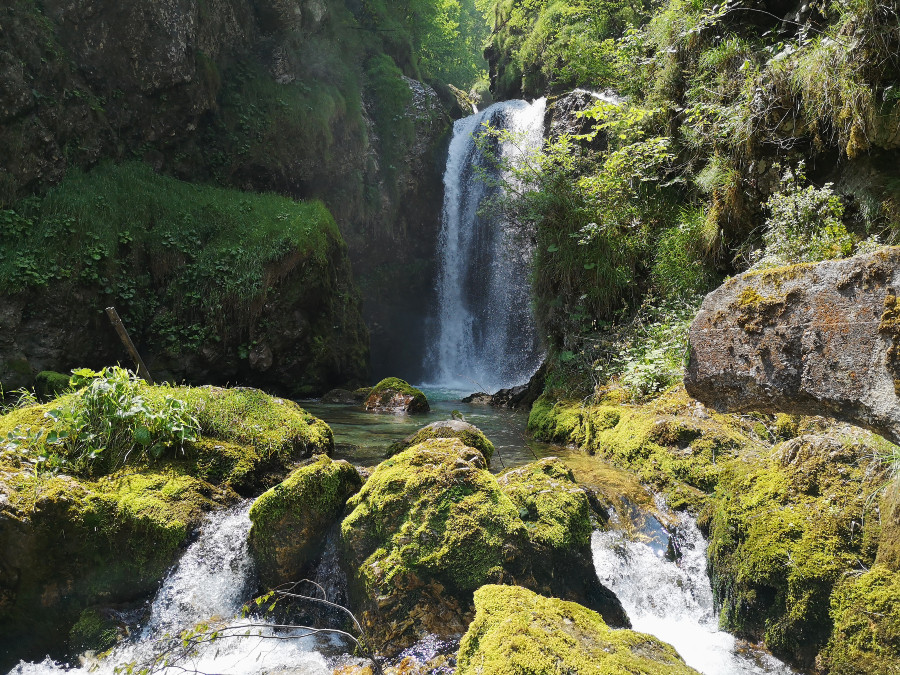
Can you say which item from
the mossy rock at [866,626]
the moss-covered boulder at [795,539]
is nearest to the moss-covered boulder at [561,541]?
the moss-covered boulder at [795,539]

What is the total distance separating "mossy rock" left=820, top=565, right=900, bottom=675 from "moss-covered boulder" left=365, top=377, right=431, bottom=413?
8.25 meters

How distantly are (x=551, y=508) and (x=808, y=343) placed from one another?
1820 millimetres

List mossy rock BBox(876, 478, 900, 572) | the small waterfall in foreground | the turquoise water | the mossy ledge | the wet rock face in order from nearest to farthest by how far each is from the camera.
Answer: the wet rock face
mossy rock BBox(876, 478, 900, 572)
the mossy ledge
the turquoise water
the small waterfall in foreground

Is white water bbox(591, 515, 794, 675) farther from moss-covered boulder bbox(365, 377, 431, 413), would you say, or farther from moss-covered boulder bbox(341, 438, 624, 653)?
moss-covered boulder bbox(365, 377, 431, 413)

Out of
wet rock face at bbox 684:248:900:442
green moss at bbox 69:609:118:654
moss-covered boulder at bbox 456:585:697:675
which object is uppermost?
wet rock face at bbox 684:248:900:442

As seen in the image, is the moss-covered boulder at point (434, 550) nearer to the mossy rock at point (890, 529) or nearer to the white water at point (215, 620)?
the white water at point (215, 620)

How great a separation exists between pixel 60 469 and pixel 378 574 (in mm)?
2726

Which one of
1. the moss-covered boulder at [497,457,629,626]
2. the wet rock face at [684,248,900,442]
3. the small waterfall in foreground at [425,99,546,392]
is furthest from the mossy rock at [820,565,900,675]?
the small waterfall in foreground at [425,99,546,392]

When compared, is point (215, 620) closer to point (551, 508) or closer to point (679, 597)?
point (551, 508)

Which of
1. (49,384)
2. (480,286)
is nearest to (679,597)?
(49,384)

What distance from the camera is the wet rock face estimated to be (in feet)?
6.41

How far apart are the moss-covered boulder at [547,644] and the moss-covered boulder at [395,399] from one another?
27.1ft

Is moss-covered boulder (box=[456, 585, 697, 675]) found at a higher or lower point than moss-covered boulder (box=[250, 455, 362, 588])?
higher

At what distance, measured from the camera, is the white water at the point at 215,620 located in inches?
A: 117
